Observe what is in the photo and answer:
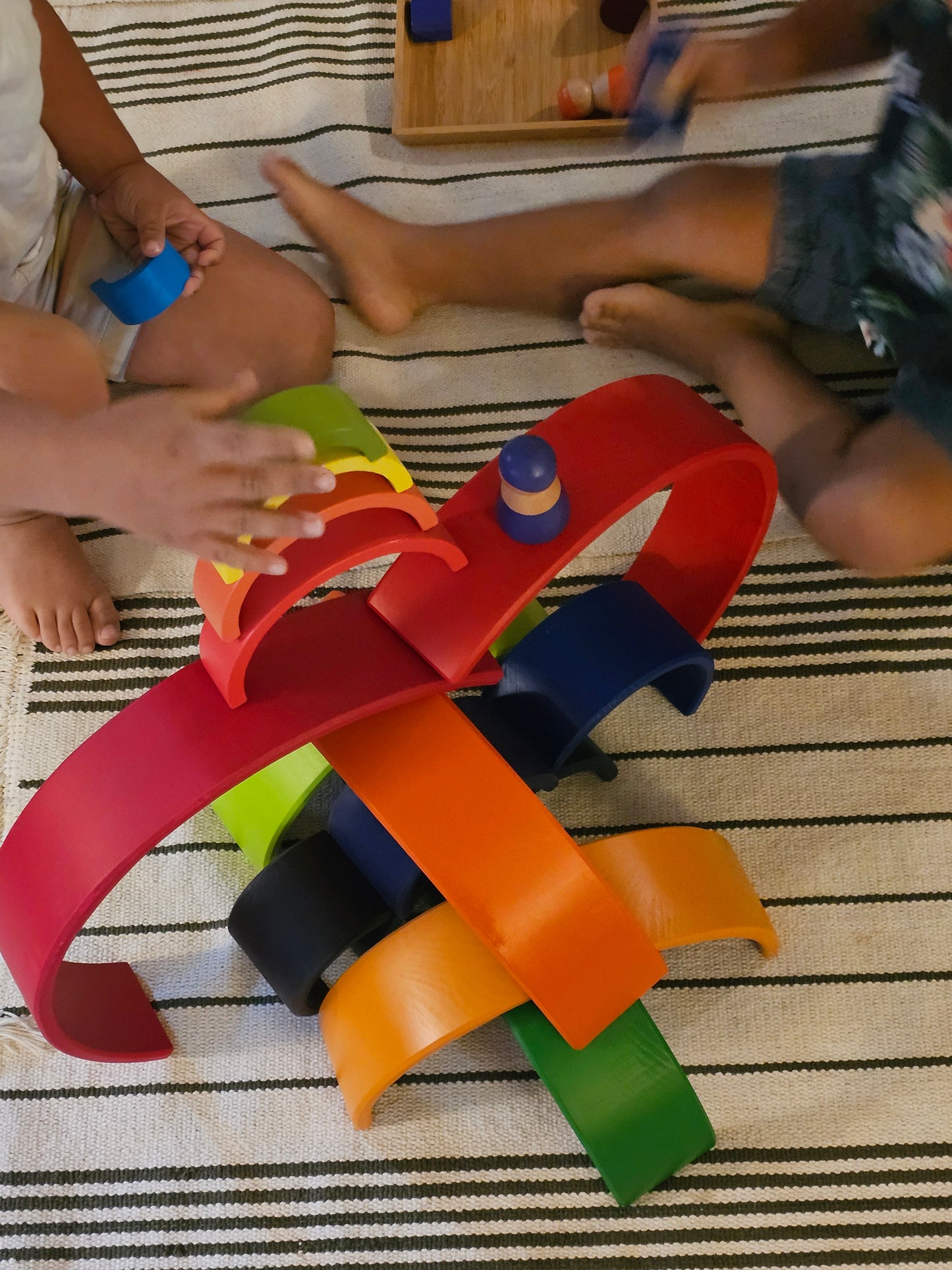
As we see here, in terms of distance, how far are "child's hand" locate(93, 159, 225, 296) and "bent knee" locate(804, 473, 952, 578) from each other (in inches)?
21.6

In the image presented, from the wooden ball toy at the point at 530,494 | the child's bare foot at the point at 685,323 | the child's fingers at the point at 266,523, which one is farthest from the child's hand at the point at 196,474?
the child's bare foot at the point at 685,323

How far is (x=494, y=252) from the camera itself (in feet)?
2.87

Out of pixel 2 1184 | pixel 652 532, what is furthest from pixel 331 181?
pixel 2 1184

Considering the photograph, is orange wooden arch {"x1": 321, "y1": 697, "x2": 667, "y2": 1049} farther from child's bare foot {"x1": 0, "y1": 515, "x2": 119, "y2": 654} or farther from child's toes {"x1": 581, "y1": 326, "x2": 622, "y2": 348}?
child's toes {"x1": 581, "y1": 326, "x2": 622, "y2": 348}

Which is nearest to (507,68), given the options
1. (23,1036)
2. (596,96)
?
(596,96)

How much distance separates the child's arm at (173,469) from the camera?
0.45 m

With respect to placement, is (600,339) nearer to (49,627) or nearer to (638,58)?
(638,58)

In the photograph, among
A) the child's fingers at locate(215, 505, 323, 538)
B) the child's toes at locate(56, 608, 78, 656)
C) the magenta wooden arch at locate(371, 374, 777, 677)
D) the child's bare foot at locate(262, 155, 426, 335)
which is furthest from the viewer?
the child's bare foot at locate(262, 155, 426, 335)

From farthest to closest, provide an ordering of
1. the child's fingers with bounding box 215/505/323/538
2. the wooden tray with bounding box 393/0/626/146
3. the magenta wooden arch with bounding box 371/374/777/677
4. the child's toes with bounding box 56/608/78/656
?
1. the wooden tray with bounding box 393/0/626/146
2. the child's toes with bounding box 56/608/78/656
3. the magenta wooden arch with bounding box 371/374/777/677
4. the child's fingers with bounding box 215/505/323/538

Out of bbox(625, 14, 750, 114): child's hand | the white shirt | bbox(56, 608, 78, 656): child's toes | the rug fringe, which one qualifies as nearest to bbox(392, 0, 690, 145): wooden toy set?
bbox(625, 14, 750, 114): child's hand

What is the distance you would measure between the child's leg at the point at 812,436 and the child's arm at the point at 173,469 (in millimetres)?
453

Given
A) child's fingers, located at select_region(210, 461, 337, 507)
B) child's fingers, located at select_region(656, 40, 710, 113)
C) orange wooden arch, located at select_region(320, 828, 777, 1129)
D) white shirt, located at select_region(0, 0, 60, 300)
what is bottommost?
orange wooden arch, located at select_region(320, 828, 777, 1129)

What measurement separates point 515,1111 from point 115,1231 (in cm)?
27

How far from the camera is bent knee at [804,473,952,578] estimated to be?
723mm
